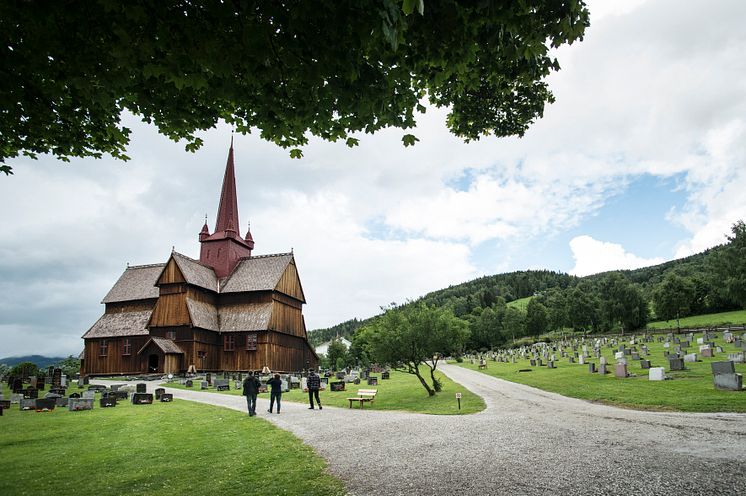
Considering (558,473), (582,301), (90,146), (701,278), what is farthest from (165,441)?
(701,278)

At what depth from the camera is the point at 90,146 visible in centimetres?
934

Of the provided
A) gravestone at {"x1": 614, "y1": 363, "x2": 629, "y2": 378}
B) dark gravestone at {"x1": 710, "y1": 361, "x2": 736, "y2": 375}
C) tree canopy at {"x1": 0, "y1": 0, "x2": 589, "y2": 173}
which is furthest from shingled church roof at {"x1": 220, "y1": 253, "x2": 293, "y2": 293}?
tree canopy at {"x1": 0, "y1": 0, "x2": 589, "y2": 173}

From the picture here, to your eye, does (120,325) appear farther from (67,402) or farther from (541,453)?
(541,453)

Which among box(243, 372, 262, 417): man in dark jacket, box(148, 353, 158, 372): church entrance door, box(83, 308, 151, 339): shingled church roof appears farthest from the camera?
box(83, 308, 151, 339): shingled church roof

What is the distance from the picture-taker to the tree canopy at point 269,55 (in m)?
5.26

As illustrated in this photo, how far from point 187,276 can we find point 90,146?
41907 millimetres

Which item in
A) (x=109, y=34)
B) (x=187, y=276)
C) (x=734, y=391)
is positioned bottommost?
(x=734, y=391)

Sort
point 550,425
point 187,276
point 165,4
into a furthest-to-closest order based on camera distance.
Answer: point 187,276 < point 550,425 < point 165,4

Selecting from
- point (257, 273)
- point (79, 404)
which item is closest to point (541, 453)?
point (79, 404)

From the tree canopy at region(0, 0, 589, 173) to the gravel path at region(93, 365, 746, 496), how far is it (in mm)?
6242

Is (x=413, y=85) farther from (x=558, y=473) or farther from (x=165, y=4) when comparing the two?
(x=558, y=473)

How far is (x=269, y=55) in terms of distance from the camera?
226 inches

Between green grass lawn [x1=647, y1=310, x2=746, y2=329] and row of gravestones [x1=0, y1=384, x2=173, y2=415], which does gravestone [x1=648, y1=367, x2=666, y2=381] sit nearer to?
row of gravestones [x1=0, y1=384, x2=173, y2=415]

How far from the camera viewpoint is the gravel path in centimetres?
643
